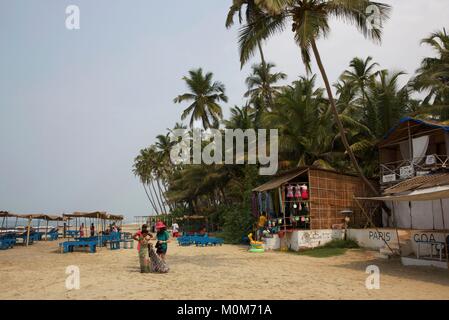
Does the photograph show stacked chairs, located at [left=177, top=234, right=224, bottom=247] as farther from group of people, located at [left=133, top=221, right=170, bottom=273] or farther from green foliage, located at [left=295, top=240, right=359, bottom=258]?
group of people, located at [left=133, top=221, right=170, bottom=273]

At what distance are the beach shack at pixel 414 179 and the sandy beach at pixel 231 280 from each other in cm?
126

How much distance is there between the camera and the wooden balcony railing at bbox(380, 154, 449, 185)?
15883mm

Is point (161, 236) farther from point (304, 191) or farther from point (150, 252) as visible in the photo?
point (304, 191)

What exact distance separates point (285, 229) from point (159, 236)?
8648 millimetres

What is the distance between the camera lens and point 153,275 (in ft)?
34.5

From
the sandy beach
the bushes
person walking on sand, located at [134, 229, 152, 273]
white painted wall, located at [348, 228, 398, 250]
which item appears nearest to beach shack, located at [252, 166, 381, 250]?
white painted wall, located at [348, 228, 398, 250]

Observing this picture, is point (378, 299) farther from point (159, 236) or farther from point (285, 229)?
point (285, 229)

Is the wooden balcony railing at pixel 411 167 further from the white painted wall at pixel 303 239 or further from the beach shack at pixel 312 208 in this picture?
the white painted wall at pixel 303 239

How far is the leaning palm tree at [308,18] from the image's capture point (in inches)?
540

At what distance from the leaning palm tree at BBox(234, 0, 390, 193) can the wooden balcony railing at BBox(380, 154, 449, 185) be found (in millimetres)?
5062

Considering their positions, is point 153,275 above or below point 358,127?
below

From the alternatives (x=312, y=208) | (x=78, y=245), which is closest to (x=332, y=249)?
(x=312, y=208)
